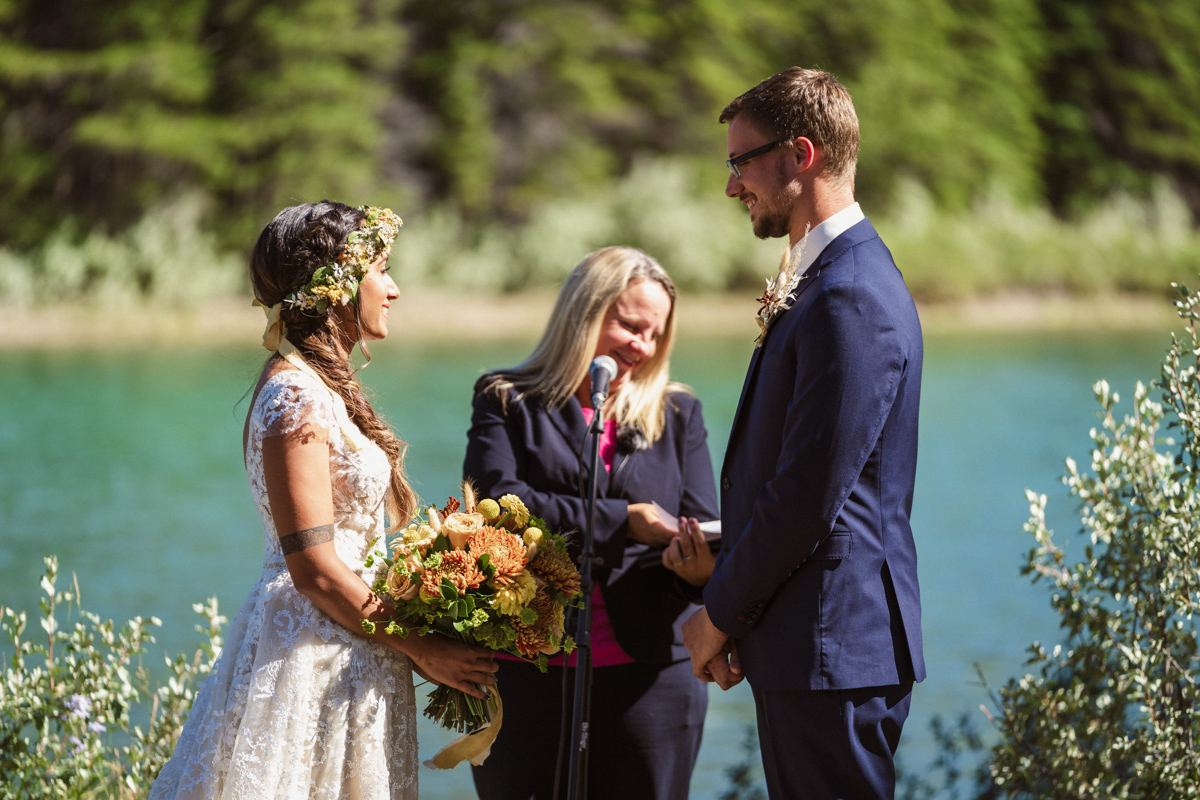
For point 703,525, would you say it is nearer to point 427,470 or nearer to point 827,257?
point 827,257

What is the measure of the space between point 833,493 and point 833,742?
50 centimetres

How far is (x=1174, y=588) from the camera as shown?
3238 mm

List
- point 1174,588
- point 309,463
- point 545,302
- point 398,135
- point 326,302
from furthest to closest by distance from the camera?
point 398,135
point 545,302
point 1174,588
point 326,302
point 309,463

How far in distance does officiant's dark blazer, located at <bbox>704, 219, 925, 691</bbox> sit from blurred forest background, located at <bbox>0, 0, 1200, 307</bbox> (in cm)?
1967

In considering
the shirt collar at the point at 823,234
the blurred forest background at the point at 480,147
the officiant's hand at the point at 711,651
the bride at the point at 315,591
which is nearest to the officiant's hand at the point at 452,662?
the bride at the point at 315,591

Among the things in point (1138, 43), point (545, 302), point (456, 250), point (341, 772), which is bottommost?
point (341, 772)

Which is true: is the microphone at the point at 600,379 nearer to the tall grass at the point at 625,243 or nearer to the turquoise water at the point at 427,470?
the turquoise water at the point at 427,470

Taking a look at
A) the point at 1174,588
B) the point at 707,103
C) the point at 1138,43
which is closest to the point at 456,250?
the point at 707,103

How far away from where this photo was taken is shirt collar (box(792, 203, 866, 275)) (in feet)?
7.67

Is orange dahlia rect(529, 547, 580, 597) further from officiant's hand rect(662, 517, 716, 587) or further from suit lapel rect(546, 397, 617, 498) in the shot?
suit lapel rect(546, 397, 617, 498)

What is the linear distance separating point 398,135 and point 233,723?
2605cm

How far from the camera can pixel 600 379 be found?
270 centimetres

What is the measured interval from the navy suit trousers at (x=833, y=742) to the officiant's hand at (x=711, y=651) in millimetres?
158

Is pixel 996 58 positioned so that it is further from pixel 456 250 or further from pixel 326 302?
pixel 326 302
